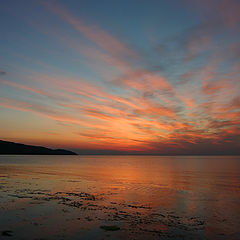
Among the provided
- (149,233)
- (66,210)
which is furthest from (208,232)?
(66,210)

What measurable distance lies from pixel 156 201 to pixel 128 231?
1281 centimetres

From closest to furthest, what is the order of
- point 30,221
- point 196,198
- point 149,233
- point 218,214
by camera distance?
point 149,233
point 30,221
point 218,214
point 196,198

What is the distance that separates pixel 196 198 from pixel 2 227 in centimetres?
2391

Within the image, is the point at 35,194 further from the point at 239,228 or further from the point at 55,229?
the point at 239,228

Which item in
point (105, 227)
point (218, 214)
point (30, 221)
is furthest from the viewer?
point (218, 214)

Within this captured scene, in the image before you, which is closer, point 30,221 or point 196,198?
point 30,221

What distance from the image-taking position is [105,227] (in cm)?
1900

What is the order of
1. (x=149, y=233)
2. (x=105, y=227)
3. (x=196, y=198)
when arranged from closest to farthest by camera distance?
(x=149, y=233)
(x=105, y=227)
(x=196, y=198)

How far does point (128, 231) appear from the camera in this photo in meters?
18.1

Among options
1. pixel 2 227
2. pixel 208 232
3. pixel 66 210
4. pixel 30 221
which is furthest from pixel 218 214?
pixel 2 227

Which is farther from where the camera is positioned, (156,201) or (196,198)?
(196,198)

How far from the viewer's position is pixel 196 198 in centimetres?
3269

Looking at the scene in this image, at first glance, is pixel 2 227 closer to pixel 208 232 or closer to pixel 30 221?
pixel 30 221

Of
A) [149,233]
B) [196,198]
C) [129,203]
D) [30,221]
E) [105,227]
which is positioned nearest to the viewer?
[149,233]
